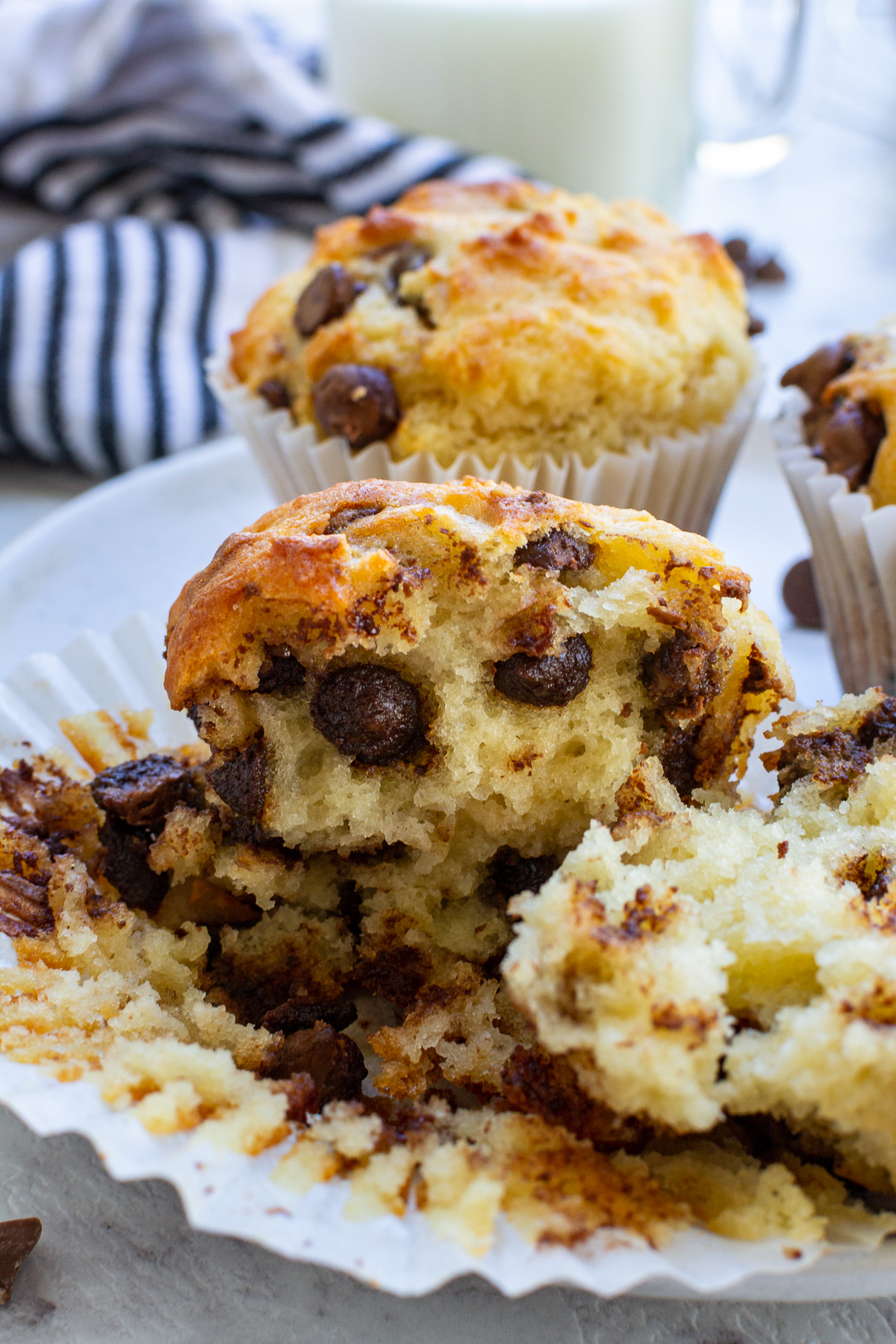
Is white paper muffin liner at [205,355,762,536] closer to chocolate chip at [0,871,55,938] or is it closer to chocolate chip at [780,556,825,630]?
chocolate chip at [780,556,825,630]

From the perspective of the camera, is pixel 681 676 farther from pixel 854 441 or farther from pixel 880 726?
pixel 854 441

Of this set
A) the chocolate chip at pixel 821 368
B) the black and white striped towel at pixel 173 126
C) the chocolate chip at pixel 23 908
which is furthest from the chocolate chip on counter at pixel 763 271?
the chocolate chip at pixel 23 908

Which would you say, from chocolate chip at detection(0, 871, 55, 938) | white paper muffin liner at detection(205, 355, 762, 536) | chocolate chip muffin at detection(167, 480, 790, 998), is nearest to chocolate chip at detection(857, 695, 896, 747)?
chocolate chip muffin at detection(167, 480, 790, 998)

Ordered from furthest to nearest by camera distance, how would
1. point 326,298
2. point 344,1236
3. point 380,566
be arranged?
point 326,298 → point 380,566 → point 344,1236

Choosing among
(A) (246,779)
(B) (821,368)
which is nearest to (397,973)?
(A) (246,779)

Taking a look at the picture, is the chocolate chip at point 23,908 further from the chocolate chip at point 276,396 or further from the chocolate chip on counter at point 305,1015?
the chocolate chip at point 276,396
